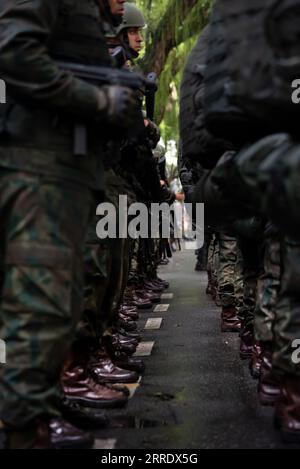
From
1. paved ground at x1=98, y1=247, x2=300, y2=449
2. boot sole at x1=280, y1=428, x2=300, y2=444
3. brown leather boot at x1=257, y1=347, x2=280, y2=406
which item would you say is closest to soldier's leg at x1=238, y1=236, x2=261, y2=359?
paved ground at x1=98, y1=247, x2=300, y2=449

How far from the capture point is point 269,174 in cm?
252

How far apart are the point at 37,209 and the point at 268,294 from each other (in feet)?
5.47

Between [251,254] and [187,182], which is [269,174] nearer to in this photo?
[251,254]

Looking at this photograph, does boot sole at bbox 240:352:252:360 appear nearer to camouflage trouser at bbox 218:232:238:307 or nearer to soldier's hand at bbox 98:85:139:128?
camouflage trouser at bbox 218:232:238:307

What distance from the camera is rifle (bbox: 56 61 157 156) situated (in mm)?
2752

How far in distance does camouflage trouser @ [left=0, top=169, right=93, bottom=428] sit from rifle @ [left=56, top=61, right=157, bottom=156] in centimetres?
16

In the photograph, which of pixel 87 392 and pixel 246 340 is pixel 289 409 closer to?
pixel 87 392

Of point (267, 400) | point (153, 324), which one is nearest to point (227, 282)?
point (153, 324)

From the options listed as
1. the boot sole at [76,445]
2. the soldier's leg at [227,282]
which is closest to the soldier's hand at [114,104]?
the boot sole at [76,445]

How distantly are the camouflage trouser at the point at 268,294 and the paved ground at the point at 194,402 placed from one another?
0.34 meters

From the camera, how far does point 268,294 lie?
3912mm

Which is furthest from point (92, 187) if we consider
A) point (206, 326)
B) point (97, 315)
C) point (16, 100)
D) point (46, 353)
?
point (206, 326)

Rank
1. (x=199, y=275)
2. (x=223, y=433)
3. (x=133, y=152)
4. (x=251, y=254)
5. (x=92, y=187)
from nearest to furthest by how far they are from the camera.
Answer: (x=92, y=187), (x=223, y=433), (x=251, y=254), (x=133, y=152), (x=199, y=275)

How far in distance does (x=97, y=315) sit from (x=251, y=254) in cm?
140
